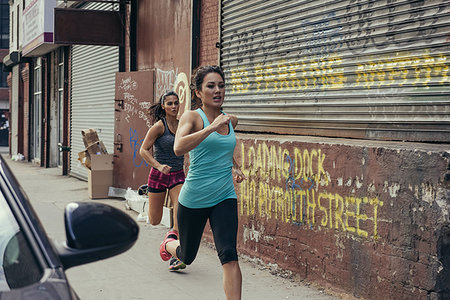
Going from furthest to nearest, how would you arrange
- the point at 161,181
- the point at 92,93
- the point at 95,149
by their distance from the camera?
the point at 92,93, the point at 95,149, the point at 161,181

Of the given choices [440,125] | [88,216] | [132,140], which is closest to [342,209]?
[440,125]

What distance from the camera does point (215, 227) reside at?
4914 millimetres

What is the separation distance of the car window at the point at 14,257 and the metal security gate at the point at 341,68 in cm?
359

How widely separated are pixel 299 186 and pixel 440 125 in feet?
5.59

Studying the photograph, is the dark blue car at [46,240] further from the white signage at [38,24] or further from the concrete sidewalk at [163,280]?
the white signage at [38,24]

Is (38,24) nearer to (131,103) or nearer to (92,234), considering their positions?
(131,103)

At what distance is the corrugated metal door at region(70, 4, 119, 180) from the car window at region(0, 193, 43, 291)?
39.1 feet

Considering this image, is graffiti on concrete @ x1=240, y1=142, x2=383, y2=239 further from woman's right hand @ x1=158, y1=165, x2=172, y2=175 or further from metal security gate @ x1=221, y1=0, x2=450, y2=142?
woman's right hand @ x1=158, y1=165, x2=172, y2=175

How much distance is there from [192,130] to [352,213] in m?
1.61

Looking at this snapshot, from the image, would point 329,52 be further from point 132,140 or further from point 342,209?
point 132,140

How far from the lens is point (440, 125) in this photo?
5.10 metres

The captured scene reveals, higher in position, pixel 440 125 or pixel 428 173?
pixel 440 125

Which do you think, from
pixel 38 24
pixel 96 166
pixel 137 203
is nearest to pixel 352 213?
pixel 137 203

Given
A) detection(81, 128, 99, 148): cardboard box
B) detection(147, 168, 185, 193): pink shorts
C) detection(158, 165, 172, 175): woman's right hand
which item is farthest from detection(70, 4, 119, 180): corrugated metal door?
detection(158, 165, 172, 175): woman's right hand
